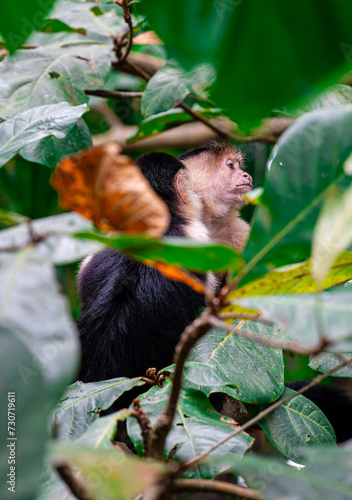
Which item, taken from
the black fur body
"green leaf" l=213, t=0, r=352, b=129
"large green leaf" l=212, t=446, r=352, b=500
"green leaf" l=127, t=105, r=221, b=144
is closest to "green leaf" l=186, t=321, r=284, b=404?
the black fur body

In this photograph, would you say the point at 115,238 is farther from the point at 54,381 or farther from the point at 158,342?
the point at 158,342

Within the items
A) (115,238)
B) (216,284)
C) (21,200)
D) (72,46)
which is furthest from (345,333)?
(21,200)

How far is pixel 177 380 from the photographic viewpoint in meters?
0.56

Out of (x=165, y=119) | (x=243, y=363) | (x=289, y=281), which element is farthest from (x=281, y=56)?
(x=165, y=119)

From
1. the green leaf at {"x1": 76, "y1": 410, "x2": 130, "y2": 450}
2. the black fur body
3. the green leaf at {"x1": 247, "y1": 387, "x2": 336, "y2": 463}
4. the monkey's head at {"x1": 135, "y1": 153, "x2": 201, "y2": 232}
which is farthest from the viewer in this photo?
the monkey's head at {"x1": 135, "y1": 153, "x2": 201, "y2": 232}

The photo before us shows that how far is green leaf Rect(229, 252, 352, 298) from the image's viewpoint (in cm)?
57

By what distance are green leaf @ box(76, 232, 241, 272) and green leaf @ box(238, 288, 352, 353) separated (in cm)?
6

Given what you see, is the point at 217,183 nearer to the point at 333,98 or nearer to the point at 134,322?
the point at 333,98

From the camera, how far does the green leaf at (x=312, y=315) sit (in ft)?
1.53

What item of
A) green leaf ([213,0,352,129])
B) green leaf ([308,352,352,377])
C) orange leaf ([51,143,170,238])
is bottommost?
green leaf ([308,352,352,377])

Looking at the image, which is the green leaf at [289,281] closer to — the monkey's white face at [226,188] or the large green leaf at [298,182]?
the large green leaf at [298,182]

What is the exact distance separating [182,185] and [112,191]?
1.34m

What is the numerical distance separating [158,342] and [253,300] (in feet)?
3.13

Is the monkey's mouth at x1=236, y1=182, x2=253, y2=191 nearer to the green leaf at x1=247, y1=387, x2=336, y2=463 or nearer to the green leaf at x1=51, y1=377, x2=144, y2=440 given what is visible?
the green leaf at x1=247, y1=387, x2=336, y2=463
